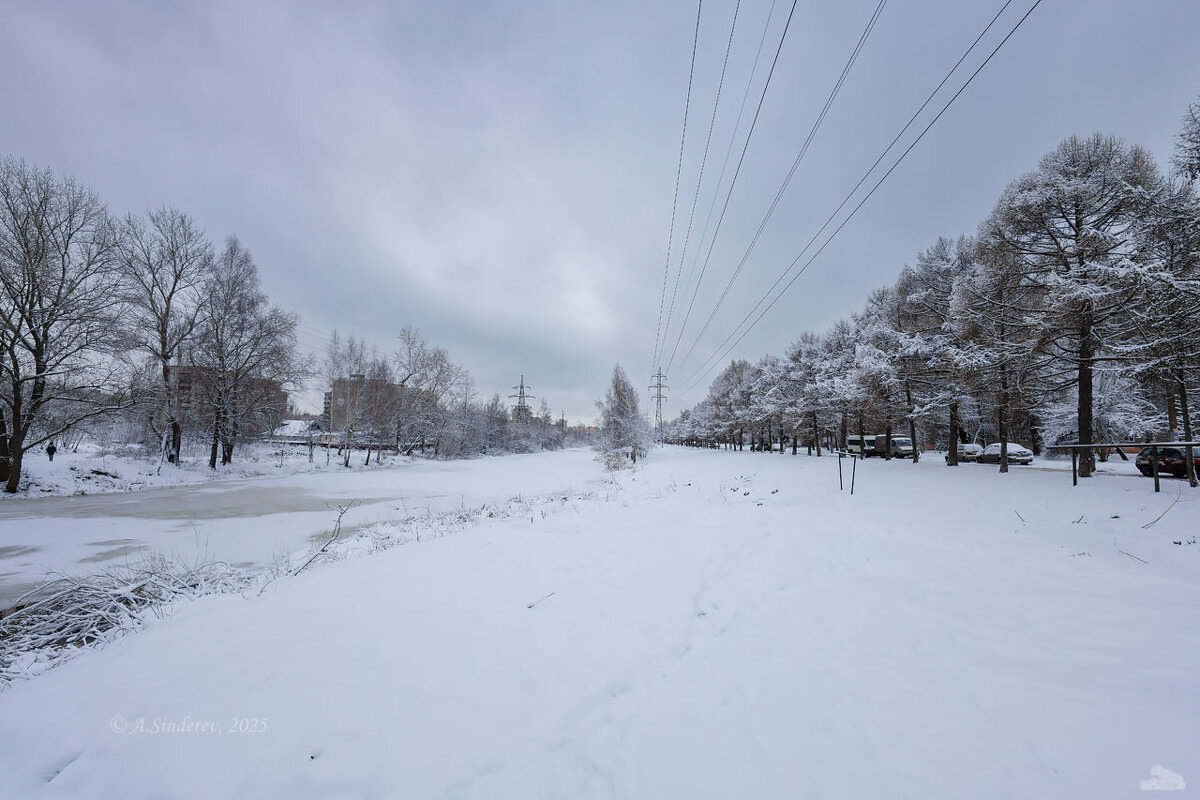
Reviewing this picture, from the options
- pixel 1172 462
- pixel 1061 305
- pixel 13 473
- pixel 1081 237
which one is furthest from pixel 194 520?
pixel 1172 462

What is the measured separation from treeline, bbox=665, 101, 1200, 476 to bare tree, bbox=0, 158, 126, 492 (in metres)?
33.6

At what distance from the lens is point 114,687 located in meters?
3.11

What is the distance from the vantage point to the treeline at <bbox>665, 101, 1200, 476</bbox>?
10.6 m

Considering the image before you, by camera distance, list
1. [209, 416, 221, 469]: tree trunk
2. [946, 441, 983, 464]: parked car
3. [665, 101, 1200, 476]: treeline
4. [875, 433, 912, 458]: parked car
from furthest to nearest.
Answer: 1. [875, 433, 912, 458]: parked car
2. [946, 441, 983, 464]: parked car
3. [209, 416, 221, 469]: tree trunk
4. [665, 101, 1200, 476]: treeline

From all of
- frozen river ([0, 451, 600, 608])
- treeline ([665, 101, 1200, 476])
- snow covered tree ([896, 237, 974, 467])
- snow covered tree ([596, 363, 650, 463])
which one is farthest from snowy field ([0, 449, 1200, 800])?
snow covered tree ([596, 363, 650, 463])

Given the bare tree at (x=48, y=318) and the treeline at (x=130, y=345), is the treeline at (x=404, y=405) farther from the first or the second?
the bare tree at (x=48, y=318)

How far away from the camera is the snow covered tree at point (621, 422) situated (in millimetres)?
33906

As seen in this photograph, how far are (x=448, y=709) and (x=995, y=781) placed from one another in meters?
3.32

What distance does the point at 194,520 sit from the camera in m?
11.0

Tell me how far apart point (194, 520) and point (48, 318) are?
1242cm

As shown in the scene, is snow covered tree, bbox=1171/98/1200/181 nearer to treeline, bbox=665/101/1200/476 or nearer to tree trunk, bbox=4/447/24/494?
treeline, bbox=665/101/1200/476

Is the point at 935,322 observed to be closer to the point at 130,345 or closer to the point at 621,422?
the point at 621,422

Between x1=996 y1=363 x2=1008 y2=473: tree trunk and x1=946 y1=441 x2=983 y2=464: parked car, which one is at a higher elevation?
x1=996 y1=363 x2=1008 y2=473: tree trunk

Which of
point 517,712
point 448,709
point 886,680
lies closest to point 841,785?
point 886,680
